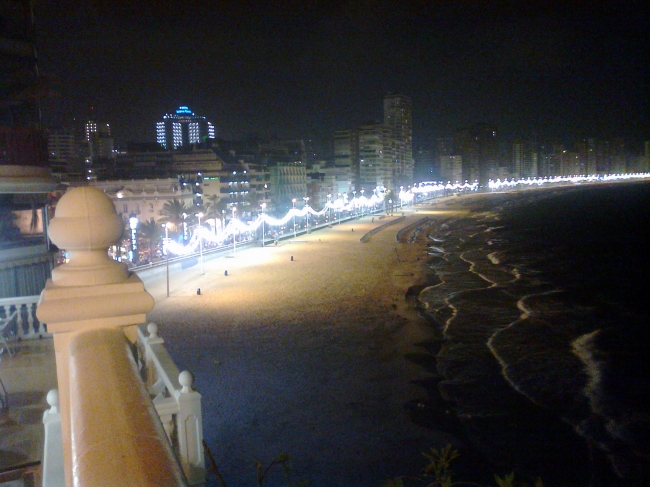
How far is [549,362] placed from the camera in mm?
13781

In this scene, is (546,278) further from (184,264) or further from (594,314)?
(184,264)

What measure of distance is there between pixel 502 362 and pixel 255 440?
272 inches

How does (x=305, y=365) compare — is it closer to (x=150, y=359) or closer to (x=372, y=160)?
(x=150, y=359)

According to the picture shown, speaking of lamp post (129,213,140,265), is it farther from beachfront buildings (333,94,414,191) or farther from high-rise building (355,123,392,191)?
high-rise building (355,123,392,191)

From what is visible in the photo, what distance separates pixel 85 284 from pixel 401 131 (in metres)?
164

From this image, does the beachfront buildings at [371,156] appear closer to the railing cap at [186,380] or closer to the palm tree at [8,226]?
the palm tree at [8,226]

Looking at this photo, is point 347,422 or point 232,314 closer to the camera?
point 347,422

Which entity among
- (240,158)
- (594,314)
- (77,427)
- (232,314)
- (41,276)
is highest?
(240,158)

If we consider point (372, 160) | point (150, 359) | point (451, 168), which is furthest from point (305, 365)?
point (451, 168)

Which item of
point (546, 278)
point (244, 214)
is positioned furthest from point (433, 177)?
point (546, 278)

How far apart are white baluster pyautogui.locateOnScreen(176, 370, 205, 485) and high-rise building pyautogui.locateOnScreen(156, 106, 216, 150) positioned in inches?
5665

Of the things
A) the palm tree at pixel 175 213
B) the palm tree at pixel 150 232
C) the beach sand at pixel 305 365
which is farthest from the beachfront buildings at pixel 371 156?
the beach sand at pixel 305 365

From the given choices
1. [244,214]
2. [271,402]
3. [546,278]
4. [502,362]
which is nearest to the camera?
[271,402]

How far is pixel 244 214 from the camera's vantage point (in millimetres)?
48656
